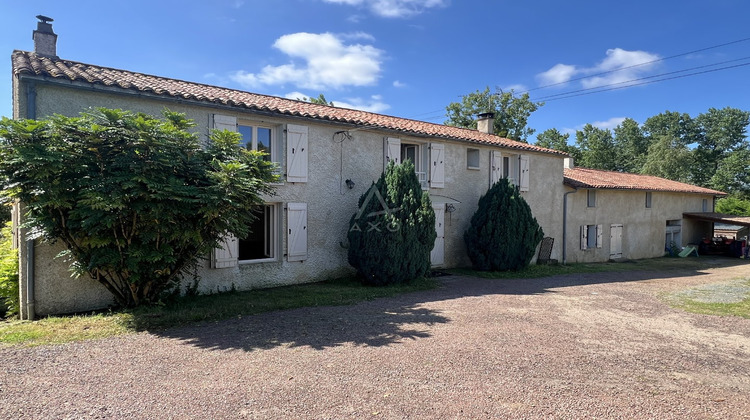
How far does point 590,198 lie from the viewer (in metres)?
17.7

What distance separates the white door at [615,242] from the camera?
61.2ft

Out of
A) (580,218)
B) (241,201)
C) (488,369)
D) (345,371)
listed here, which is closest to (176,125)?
(241,201)

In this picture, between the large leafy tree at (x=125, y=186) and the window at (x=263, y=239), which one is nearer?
the large leafy tree at (x=125, y=186)

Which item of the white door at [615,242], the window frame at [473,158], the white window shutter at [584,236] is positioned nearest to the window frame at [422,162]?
the window frame at [473,158]

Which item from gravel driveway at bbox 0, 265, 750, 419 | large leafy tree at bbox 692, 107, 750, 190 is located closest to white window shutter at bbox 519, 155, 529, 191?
gravel driveway at bbox 0, 265, 750, 419

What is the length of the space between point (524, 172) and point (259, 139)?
1000 cm

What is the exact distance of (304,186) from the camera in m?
10.1

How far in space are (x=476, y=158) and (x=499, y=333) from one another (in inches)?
336

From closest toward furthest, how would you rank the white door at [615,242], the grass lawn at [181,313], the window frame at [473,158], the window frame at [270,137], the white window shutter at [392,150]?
the grass lawn at [181,313] → the window frame at [270,137] → the white window shutter at [392,150] → the window frame at [473,158] → the white door at [615,242]

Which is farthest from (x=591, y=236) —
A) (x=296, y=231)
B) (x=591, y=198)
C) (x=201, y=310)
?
(x=201, y=310)

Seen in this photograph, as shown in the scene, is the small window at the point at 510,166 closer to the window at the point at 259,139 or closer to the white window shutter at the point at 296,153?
the white window shutter at the point at 296,153

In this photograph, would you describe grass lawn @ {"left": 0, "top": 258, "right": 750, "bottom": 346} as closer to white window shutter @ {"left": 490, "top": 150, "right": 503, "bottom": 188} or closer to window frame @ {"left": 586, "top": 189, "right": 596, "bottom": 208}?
white window shutter @ {"left": 490, "top": 150, "right": 503, "bottom": 188}

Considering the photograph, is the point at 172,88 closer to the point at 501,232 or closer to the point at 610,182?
the point at 501,232

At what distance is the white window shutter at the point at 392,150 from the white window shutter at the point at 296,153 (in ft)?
8.34
